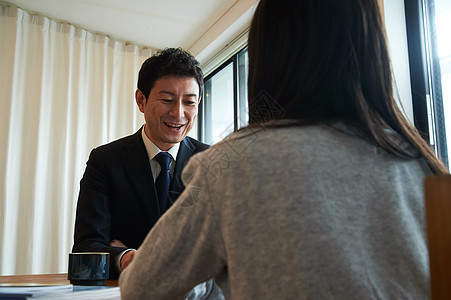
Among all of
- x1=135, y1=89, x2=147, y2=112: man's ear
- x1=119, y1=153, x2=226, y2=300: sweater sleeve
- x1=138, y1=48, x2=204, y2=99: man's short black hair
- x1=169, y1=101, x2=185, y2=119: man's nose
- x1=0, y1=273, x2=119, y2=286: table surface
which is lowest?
x1=0, y1=273, x2=119, y2=286: table surface

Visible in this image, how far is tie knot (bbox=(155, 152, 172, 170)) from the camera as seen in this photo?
1.67 m

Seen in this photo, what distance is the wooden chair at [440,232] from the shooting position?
0.39 m

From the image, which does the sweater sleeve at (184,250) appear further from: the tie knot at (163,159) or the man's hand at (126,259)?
the tie knot at (163,159)

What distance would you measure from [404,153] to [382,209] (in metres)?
0.11

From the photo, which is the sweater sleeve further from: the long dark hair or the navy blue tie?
the navy blue tie

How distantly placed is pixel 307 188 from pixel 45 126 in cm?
322

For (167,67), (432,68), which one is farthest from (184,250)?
(432,68)

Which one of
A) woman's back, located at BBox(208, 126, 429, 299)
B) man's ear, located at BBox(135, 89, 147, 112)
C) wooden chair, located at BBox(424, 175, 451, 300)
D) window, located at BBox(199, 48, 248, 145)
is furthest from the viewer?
window, located at BBox(199, 48, 248, 145)

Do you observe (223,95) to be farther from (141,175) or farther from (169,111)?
(141,175)

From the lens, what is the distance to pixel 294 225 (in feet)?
1.69

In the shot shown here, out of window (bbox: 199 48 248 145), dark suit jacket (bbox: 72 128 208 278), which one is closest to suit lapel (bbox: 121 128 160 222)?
dark suit jacket (bbox: 72 128 208 278)

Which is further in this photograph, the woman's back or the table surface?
the table surface

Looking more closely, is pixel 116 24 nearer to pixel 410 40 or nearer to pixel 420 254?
pixel 410 40

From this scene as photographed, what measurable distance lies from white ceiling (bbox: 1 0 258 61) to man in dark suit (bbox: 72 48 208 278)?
134 centimetres
